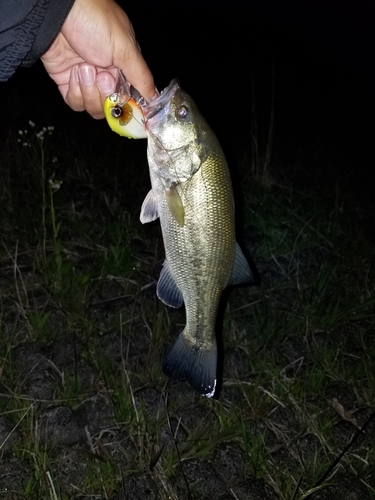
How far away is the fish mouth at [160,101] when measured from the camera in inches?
83.9

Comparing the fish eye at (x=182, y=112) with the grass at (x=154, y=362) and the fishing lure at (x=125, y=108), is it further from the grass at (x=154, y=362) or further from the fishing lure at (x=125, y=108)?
the grass at (x=154, y=362)

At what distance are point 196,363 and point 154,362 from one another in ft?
2.94

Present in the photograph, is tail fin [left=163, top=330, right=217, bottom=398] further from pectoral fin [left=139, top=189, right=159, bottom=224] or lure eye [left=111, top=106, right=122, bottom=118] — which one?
lure eye [left=111, top=106, right=122, bottom=118]

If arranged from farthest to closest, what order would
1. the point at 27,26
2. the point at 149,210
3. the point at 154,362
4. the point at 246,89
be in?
the point at 246,89 < the point at 154,362 < the point at 149,210 < the point at 27,26

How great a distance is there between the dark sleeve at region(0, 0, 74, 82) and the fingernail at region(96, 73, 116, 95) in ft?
0.91

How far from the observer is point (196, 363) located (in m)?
2.47

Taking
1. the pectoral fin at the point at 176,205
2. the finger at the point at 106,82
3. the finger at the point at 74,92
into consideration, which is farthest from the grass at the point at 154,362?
the pectoral fin at the point at 176,205

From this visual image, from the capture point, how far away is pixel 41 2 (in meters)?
1.94

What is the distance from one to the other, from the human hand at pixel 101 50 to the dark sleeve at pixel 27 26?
0.09m

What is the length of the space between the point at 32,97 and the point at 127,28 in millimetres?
6426

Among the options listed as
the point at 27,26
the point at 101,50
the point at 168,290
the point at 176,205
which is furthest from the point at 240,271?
→ the point at 27,26

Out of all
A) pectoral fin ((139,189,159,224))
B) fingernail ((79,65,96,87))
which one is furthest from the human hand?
pectoral fin ((139,189,159,224))

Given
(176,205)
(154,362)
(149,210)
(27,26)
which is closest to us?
(27,26)

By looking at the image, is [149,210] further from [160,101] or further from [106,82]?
[106,82]
